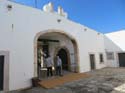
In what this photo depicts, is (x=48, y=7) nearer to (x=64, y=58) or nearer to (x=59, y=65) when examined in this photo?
(x=64, y=58)

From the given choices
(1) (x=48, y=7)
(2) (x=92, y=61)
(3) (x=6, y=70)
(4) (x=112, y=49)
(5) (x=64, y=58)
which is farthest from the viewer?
(4) (x=112, y=49)

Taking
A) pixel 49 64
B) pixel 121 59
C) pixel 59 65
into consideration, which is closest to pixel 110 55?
pixel 121 59

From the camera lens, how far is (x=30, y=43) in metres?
8.02

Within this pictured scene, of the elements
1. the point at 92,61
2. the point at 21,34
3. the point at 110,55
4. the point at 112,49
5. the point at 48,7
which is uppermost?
the point at 48,7

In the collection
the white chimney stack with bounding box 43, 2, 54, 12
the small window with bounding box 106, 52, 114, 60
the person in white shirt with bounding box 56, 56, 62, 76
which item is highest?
the white chimney stack with bounding box 43, 2, 54, 12

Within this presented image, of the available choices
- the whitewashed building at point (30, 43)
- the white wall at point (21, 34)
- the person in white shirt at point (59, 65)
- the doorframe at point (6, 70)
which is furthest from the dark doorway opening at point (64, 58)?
the doorframe at point (6, 70)

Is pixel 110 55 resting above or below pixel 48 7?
below

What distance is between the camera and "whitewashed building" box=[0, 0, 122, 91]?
270 inches

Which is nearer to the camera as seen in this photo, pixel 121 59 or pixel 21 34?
pixel 21 34

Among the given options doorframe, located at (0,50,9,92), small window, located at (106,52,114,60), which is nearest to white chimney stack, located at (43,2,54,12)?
doorframe, located at (0,50,9,92)

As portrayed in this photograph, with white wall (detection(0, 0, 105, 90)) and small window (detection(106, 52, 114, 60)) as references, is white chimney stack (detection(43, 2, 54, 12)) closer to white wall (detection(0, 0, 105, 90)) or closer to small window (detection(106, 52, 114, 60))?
white wall (detection(0, 0, 105, 90))

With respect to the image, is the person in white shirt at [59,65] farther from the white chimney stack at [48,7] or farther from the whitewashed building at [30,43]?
the white chimney stack at [48,7]

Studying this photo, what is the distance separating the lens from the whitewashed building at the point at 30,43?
6.86 m

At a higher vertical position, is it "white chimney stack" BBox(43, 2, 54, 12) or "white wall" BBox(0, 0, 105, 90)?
"white chimney stack" BBox(43, 2, 54, 12)
